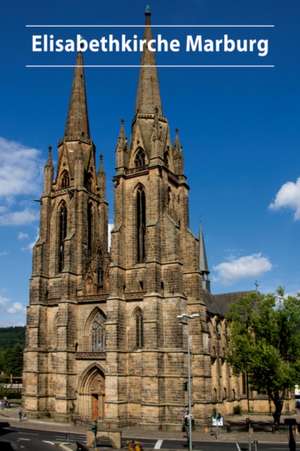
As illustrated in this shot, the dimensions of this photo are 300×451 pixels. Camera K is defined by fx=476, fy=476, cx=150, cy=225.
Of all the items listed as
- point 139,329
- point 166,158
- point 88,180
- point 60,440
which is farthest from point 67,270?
point 60,440

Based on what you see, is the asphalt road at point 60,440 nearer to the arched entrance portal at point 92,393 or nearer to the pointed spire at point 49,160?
the arched entrance portal at point 92,393

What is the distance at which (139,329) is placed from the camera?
4328cm

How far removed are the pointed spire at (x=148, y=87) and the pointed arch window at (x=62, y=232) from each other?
13465 millimetres

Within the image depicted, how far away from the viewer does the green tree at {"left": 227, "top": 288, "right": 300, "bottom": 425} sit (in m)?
37.1

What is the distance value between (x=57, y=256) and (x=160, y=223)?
43.1ft

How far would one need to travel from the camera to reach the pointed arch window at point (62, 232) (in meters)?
51.1

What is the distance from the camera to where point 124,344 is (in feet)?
141

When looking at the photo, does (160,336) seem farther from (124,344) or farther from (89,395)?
(89,395)

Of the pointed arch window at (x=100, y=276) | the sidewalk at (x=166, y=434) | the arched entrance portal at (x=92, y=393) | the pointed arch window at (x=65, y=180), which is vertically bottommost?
the sidewalk at (x=166, y=434)

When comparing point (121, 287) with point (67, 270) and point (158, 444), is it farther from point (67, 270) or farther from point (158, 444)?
point (158, 444)

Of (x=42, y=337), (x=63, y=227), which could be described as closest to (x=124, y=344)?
(x=42, y=337)

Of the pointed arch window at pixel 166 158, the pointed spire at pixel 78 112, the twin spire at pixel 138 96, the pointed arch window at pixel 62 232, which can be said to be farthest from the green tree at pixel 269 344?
the pointed spire at pixel 78 112

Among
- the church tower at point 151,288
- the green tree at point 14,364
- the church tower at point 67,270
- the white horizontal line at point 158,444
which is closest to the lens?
the white horizontal line at point 158,444

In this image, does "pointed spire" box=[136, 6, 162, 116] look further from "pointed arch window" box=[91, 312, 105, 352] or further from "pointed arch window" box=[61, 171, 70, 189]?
"pointed arch window" box=[91, 312, 105, 352]
